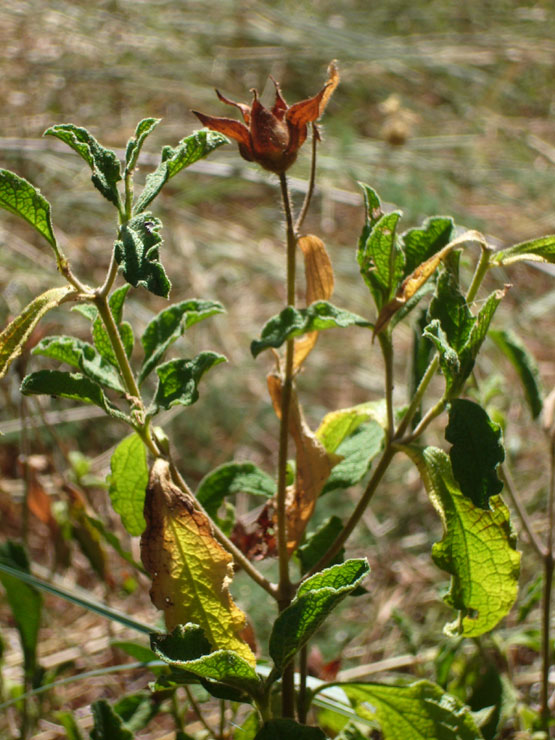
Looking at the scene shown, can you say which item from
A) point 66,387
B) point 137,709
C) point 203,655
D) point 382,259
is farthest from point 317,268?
point 137,709

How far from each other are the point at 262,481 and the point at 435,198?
2.46 meters

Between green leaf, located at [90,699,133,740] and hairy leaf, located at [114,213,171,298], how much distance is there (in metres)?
0.60

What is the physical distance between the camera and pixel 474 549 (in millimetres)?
854

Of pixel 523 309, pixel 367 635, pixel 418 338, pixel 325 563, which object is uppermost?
pixel 418 338

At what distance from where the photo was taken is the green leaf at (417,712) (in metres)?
0.93

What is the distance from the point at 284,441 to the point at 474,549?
0.24 metres

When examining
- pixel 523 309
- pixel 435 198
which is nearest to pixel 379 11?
pixel 435 198

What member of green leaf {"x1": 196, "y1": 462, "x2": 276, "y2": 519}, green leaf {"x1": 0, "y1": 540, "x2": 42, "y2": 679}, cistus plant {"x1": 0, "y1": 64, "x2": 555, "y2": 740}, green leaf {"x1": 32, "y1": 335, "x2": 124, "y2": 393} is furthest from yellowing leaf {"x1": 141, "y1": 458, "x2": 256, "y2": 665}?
green leaf {"x1": 0, "y1": 540, "x2": 42, "y2": 679}

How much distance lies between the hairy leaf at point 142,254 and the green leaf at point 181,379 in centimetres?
18

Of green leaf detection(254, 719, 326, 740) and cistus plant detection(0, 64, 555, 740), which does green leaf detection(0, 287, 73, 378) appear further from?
green leaf detection(254, 719, 326, 740)

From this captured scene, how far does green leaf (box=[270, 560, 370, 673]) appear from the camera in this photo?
0.73 metres

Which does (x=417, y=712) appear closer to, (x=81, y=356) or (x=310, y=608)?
(x=310, y=608)

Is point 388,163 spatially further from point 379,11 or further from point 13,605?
point 13,605

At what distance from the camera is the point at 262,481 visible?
1.06 meters
